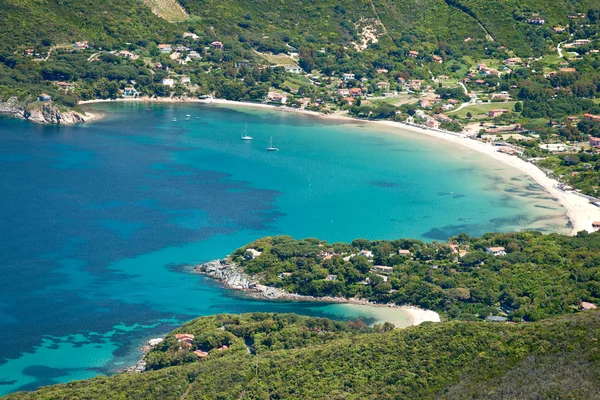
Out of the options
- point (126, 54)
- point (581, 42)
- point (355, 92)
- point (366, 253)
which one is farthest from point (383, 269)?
point (581, 42)

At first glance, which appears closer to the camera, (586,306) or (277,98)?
(586,306)

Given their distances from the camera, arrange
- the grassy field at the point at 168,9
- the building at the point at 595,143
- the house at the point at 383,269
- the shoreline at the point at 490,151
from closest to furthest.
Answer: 1. the house at the point at 383,269
2. the shoreline at the point at 490,151
3. the building at the point at 595,143
4. the grassy field at the point at 168,9

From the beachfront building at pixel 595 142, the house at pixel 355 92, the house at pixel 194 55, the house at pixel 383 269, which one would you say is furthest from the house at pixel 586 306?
the house at pixel 194 55

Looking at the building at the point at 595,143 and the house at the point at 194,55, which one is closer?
the building at the point at 595,143

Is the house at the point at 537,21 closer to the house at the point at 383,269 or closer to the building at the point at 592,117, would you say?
the building at the point at 592,117

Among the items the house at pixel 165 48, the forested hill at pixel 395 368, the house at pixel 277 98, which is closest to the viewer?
the forested hill at pixel 395 368

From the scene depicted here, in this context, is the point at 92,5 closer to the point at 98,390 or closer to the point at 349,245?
the point at 349,245

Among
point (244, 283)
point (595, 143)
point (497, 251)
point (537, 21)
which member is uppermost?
point (537, 21)

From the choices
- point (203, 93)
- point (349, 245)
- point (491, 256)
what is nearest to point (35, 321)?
point (349, 245)

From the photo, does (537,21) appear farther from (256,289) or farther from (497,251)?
(256,289)
